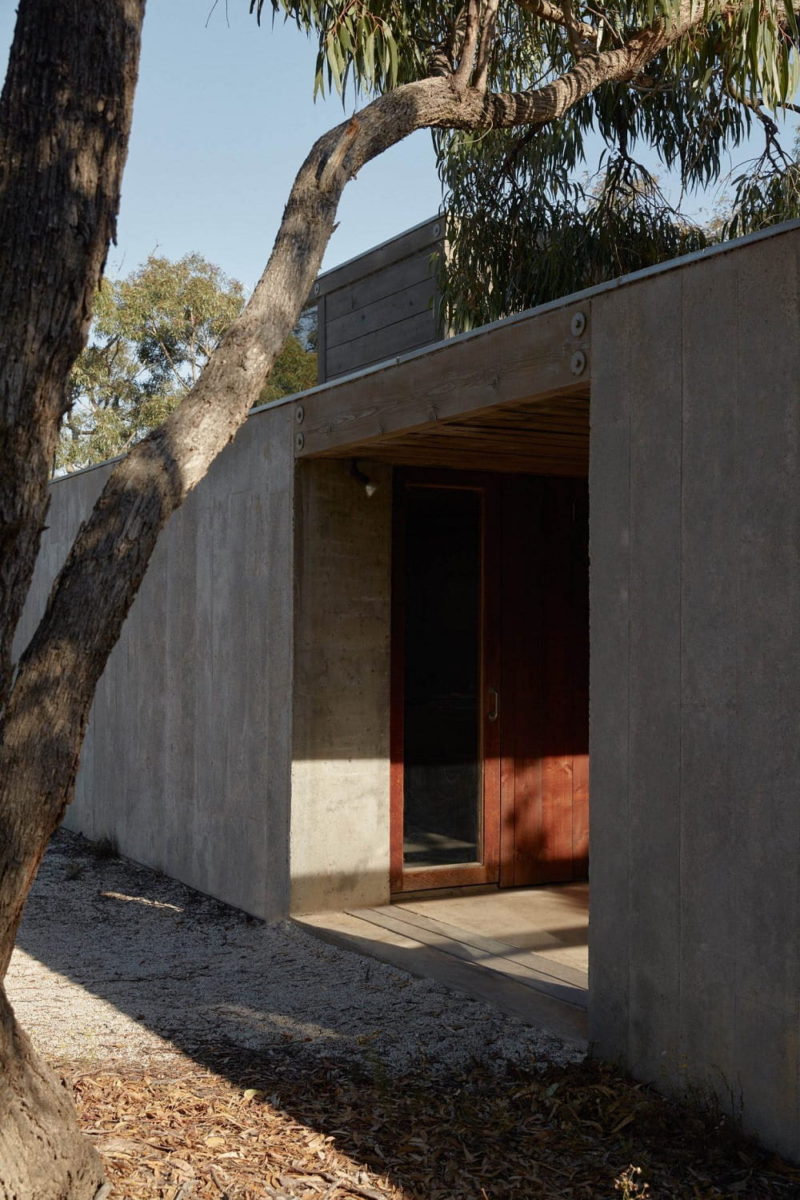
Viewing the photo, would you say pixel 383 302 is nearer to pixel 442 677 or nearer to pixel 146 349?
pixel 442 677

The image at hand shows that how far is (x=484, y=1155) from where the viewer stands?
3.72 meters

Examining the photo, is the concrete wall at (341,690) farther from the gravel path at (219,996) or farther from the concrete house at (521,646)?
the gravel path at (219,996)

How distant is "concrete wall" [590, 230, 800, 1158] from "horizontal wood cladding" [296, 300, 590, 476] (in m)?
0.26

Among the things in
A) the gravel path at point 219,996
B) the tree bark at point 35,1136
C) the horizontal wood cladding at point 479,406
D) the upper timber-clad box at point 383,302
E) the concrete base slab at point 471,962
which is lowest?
the gravel path at point 219,996

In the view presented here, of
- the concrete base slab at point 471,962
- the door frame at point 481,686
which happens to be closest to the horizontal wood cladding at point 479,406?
the door frame at point 481,686

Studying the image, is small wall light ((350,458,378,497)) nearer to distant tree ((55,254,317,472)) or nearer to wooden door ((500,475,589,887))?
wooden door ((500,475,589,887))

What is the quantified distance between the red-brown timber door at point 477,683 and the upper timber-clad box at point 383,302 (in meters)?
2.02

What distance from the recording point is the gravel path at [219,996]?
4.73 meters

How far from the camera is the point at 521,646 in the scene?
7.21m

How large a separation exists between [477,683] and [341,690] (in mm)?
829

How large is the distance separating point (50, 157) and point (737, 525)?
7.15 ft

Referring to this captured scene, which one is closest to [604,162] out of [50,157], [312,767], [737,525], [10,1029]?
[312,767]

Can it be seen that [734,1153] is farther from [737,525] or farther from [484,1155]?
[737,525]

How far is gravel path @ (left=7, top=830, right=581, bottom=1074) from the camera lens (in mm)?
4727
